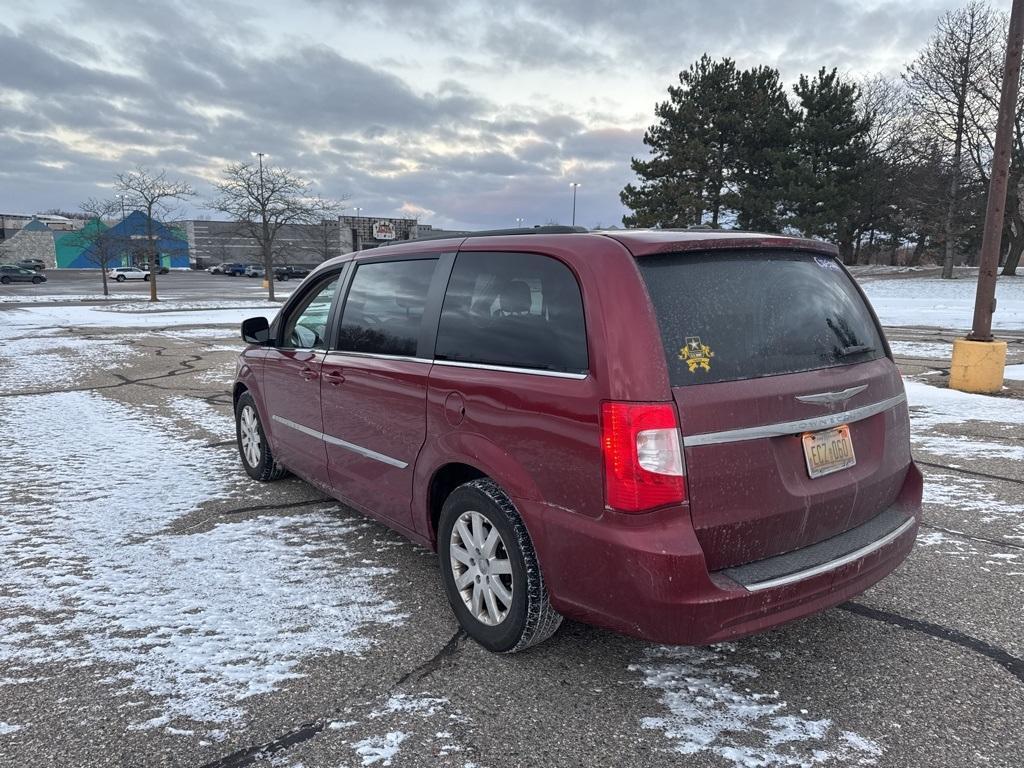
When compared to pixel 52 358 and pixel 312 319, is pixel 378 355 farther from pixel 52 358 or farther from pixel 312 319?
pixel 52 358

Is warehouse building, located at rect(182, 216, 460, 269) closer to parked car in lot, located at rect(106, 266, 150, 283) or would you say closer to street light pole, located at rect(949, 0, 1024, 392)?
parked car in lot, located at rect(106, 266, 150, 283)

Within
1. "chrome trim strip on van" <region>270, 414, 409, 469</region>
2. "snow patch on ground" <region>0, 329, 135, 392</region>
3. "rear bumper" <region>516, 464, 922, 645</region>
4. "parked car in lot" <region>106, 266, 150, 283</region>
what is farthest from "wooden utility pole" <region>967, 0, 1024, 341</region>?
"parked car in lot" <region>106, 266, 150, 283</region>

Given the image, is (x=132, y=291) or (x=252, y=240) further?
(x=252, y=240)

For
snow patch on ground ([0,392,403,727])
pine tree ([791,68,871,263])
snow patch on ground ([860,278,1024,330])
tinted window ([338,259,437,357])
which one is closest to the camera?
snow patch on ground ([0,392,403,727])

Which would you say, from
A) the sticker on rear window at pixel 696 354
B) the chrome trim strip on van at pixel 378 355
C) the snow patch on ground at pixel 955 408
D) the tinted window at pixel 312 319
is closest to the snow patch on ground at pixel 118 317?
the tinted window at pixel 312 319

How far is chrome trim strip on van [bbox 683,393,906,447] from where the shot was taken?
229cm

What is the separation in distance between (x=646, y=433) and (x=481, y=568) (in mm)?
1018

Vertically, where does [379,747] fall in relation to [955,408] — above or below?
below

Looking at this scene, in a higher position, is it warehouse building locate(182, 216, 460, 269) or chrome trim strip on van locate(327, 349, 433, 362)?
warehouse building locate(182, 216, 460, 269)

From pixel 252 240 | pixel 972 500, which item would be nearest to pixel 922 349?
pixel 972 500

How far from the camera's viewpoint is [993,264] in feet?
29.5

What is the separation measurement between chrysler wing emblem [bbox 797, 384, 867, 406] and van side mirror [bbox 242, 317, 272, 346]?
11.9 feet

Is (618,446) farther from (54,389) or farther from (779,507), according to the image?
(54,389)

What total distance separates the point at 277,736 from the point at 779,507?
1.89 metres
